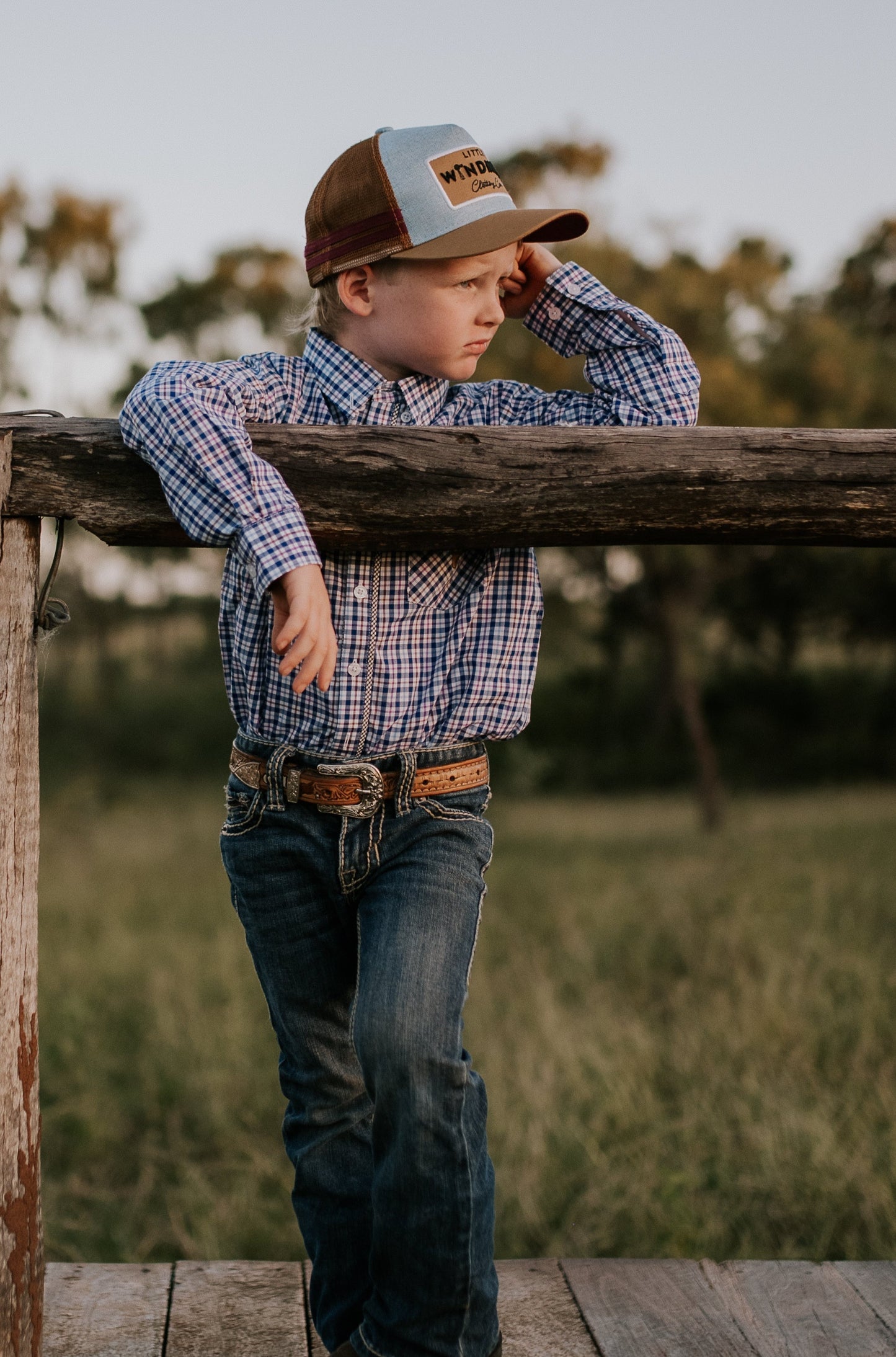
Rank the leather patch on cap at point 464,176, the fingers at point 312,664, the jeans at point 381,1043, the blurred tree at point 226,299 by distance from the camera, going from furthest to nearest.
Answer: the blurred tree at point 226,299 < the leather patch on cap at point 464,176 < the jeans at point 381,1043 < the fingers at point 312,664

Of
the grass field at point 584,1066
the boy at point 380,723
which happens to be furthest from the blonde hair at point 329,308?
the grass field at point 584,1066

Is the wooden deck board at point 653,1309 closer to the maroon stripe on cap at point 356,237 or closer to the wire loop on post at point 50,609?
the wire loop on post at point 50,609

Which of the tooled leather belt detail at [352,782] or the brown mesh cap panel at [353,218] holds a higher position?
the brown mesh cap panel at [353,218]

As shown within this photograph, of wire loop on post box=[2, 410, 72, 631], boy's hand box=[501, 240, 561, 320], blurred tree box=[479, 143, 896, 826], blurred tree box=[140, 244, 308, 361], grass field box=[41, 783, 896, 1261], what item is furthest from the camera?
blurred tree box=[140, 244, 308, 361]

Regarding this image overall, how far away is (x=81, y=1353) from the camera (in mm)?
2254

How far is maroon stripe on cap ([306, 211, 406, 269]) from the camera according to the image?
208cm

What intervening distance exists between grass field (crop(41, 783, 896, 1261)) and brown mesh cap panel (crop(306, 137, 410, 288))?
2544 millimetres

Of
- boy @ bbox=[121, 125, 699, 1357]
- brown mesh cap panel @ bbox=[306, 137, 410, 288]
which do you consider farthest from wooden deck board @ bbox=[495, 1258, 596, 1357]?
brown mesh cap panel @ bbox=[306, 137, 410, 288]

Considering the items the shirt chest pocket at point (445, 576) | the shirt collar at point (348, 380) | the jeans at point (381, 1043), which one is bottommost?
the jeans at point (381, 1043)

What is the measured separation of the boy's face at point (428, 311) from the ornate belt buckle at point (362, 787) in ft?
2.15

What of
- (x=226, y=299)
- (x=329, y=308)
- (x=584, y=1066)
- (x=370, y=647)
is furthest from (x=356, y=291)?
(x=226, y=299)

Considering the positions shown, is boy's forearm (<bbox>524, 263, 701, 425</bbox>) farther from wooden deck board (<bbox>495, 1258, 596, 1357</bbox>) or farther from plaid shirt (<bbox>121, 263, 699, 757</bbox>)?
wooden deck board (<bbox>495, 1258, 596, 1357</bbox>)

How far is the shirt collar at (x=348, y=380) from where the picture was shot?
7.09 feet

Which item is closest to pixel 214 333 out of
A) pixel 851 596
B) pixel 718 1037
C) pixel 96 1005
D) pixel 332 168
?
pixel 851 596
